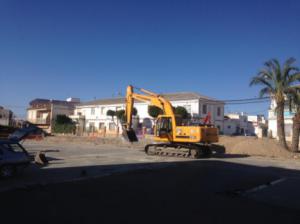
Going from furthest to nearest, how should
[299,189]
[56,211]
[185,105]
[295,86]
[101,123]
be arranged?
[101,123] < [185,105] < [295,86] < [299,189] < [56,211]

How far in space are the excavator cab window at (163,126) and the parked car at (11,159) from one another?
12.3 metres

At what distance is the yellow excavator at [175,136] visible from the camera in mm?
23141

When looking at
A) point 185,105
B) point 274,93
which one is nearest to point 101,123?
point 185,105

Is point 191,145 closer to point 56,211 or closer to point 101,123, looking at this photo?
point 56,211

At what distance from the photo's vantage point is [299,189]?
12.1 metres

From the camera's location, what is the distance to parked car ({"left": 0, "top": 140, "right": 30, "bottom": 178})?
40.7 feet

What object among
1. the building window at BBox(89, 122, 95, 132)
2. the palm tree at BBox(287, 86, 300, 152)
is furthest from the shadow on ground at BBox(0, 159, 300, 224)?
the building window at BBox(89, 122, 95, 132)

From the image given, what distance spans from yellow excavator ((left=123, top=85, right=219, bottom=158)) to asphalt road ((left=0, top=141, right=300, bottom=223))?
315 inches

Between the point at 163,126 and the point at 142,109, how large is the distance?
1665 inches

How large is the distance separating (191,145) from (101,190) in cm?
1345

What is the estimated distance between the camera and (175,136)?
78.4ft

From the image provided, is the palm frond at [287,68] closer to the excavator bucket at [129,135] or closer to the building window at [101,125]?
the excavator bucket at [129,135]

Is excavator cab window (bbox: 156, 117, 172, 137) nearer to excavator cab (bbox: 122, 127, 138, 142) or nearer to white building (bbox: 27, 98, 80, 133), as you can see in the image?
excavator cab (bbox: 122, 127, 138, 142)

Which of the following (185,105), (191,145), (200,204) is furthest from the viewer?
(185,105)
